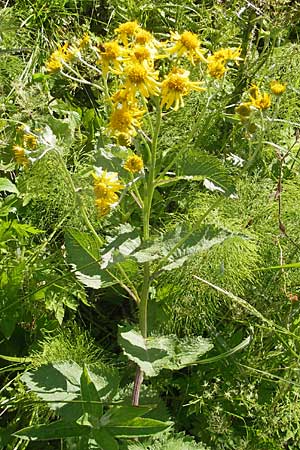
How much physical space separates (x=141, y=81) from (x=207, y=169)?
8.4 inches

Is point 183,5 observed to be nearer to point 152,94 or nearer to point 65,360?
point 152,94

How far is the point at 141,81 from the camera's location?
110 cm

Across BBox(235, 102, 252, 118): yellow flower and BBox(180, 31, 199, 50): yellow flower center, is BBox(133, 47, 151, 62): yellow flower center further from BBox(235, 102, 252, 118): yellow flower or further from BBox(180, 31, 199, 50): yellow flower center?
BBox(235, 102, 252, 118): yellow flower

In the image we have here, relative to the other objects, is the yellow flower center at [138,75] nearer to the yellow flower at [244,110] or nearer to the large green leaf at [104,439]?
the yellow flower at [244,110]

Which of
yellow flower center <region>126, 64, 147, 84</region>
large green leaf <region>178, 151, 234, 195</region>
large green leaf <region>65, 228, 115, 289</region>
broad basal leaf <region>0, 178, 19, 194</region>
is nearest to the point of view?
yellow flower center <region>126, 64, 147, 84</region>

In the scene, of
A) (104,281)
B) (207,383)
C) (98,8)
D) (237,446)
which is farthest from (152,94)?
(98,8)

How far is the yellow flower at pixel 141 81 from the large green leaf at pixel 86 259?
33 centimetres

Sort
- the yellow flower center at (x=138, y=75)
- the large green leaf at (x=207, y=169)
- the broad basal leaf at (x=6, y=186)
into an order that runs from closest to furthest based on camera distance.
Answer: the yellow flower center at (x=138, y=75) < the large green leaf at (x=207, y=169) < the broad basal leaf at (x=6, y=186)

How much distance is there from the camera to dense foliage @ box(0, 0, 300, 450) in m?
1.19

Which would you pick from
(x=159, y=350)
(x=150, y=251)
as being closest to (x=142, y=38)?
(x=150, y=251)

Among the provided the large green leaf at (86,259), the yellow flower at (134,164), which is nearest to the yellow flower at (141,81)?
the yellow flower at (134,164)

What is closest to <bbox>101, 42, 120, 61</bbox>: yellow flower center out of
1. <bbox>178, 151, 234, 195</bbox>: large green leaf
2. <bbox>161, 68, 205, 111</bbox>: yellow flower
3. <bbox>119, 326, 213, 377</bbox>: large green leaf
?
<bbox>161, 68, 205, 111</bbox>: yellow flower

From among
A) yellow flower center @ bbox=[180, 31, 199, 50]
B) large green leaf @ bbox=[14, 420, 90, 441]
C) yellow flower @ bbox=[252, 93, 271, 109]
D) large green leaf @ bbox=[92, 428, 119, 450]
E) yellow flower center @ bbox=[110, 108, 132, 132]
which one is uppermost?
yellow flower center @ bbox=[180, 31, 199, 50]

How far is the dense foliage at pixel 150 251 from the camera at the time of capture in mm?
1191
